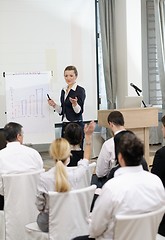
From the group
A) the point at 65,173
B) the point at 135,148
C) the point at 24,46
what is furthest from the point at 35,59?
the point at 135,148

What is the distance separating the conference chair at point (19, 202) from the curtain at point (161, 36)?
5.01 metres

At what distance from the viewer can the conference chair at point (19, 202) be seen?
2945mm

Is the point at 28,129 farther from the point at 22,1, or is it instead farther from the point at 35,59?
the point at 22,1

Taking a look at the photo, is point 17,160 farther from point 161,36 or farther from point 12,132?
point 161,36

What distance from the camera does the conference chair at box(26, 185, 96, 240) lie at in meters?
2.46

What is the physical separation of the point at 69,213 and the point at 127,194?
0.63m

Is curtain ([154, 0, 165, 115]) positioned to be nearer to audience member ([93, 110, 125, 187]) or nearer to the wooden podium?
the wooden podium

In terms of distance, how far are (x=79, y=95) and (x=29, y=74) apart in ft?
4.16

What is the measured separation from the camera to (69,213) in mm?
2514

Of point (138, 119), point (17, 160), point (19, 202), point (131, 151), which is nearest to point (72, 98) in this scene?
point (138, 119)

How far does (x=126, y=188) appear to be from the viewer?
2.01m

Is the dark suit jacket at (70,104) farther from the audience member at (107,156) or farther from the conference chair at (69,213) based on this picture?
the conference chair at (69,213)

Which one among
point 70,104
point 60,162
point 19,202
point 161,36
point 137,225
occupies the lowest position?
point 19,202

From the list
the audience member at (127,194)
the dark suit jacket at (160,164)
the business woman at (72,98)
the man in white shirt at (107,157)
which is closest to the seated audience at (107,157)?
the man in white shirt at (107,157)
